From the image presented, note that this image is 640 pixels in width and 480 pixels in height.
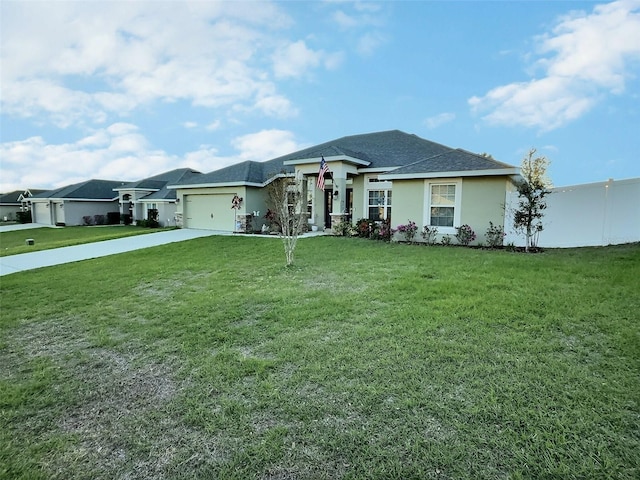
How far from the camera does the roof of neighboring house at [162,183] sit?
1097 inches

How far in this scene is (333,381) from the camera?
349cm

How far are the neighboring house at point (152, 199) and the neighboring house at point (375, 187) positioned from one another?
5.30 metres

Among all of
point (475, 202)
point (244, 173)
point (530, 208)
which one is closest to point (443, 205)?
point (475, 202)

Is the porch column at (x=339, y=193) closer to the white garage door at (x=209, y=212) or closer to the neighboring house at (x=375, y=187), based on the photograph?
the neighboring house at (x=375, y=187)

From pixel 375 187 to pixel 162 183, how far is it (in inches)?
913

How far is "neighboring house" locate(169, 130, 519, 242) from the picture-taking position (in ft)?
41.1

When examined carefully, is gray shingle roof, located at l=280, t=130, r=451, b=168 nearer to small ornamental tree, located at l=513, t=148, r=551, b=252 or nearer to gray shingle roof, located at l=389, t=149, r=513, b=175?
gray shingle roof, located at l=389, t=149, r=513, b=175

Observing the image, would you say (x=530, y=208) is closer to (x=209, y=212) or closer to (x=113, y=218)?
(x=209, y=212)

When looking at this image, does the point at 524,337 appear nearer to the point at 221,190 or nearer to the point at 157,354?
the point at 157,354

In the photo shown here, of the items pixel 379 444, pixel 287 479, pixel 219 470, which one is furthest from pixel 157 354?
pixel 379 444

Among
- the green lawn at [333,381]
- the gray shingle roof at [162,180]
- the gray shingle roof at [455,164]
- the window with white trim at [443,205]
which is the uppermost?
the gray shingle roof at [162,180]

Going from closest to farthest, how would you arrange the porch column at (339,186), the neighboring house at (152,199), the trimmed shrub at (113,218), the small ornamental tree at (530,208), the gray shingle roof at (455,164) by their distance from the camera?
the small ornamental tree at (530,208) → the gray shingle roof at (455,164) → the porch column at (339,186) → the neighboring house at (152,199) → the trimmed shrub at (113,218)

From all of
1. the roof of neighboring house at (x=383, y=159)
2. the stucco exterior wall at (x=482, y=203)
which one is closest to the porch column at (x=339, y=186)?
the roof of neighboring house at (x=383, y=159)

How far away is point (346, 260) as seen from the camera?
991 centimetres
